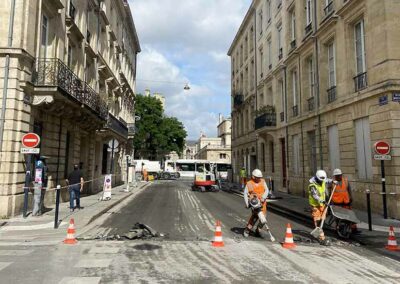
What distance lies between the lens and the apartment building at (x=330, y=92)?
12750mm

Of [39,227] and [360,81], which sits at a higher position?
[360,81]

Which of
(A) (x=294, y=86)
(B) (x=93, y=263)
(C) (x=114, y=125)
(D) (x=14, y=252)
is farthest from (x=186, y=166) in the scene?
(B) (x=93, y=263)

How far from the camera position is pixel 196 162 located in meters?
56.8

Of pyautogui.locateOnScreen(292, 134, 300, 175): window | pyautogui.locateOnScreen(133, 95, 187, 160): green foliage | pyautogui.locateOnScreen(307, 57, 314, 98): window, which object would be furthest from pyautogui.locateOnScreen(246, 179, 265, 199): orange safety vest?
pyautogui.locateOnScreen(133, 95, 187, 160): green foliage

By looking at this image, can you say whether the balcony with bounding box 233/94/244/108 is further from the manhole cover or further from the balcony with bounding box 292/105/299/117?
the manhole cover

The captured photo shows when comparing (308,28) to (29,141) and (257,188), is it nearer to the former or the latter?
(257,188)

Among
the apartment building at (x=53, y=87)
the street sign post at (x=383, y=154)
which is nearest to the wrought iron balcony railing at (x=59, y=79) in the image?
the apartment building at (x=53, y=87)

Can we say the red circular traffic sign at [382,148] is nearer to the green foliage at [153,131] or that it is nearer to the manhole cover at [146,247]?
the manhole cover at [146,247]

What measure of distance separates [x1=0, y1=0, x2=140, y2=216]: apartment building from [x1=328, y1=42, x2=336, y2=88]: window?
38.0ft

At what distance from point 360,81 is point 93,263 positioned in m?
12.5

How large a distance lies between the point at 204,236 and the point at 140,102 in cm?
5025

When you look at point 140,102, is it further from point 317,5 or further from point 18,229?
point 18,229

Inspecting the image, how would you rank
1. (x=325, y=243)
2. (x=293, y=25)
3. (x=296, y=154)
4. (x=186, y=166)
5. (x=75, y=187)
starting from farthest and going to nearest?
(x=186, y=166) < (x=293, y=25) < (x=296, y=154) < (x=75, y=187) < (x=325, y=243)

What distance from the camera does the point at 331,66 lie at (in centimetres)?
1786
